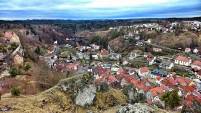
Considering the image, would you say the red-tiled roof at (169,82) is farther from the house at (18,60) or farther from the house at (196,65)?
the house at (196,65)

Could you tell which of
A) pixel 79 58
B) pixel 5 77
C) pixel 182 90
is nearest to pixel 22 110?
pixel 5 77

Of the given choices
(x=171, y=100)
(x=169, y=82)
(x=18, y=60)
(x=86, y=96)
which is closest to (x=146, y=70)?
(x=169, y=82)

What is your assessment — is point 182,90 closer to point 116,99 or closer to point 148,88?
point 148,88

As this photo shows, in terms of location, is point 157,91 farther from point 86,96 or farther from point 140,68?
point 140,68

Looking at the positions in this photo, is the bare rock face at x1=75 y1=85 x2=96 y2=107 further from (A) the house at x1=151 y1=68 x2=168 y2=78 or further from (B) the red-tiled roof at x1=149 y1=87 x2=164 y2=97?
(A) the house at x1=151 y1=68 x2=168 y2=78

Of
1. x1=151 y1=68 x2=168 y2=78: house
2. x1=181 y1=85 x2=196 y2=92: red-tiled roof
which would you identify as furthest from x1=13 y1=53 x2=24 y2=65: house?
x1=151 y1=68 x2=168 y2=78: house

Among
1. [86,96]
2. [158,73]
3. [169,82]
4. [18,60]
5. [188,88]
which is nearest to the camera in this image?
[86,96]
